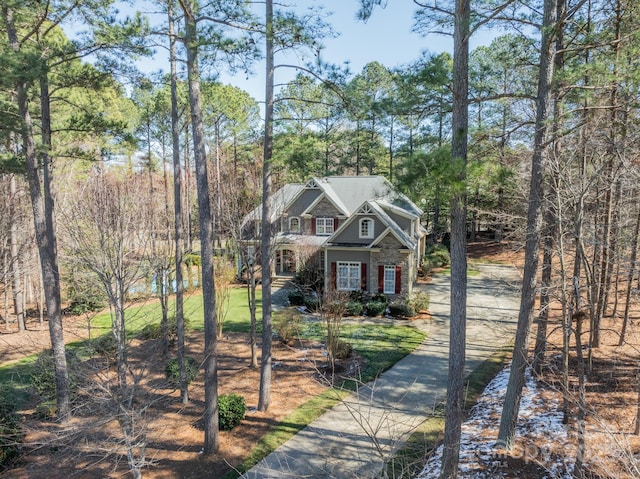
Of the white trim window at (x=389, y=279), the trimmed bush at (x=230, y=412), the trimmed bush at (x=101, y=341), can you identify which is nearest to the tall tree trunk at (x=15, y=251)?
the trimmed bush at (x=101, y=341)

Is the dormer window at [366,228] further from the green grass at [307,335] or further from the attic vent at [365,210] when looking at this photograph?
the green grass at [307,335]

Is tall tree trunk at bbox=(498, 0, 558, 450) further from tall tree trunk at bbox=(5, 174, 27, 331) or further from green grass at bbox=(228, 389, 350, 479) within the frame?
tall tree trunk at bbox=(5, 174, 27, 331)

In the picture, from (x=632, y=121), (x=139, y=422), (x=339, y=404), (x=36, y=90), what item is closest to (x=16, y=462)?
(x=139, y=422)

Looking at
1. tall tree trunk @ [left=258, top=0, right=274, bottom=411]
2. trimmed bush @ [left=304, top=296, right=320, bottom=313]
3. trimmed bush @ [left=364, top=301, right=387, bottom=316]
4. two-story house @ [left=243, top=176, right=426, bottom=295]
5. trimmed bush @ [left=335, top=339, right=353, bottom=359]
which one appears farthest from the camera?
two-story house @ [left=243, top=176, right=426, bottom=295]

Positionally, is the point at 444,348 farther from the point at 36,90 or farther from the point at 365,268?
the point at 36,90

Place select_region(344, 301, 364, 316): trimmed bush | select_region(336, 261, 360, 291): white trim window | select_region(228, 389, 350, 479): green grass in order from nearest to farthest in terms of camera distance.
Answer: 1. select_region(228, 389, 350, 479): green grass
2. select_region(344, 301, 364, 316): trimmed bush
3. select_region(336, 261, 360, 291): white trim window

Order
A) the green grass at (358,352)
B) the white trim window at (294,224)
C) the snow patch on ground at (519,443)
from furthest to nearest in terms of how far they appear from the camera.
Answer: the white trim window at (294,224)
the green grass at (358,352)
the snow patch on ground at (519,443)

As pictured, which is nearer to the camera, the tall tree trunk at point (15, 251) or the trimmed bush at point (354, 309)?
the tall tree trunk at point (15, 251)

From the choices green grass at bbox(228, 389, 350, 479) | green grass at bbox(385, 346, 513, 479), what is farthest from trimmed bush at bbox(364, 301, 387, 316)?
green grass at bbox(228, 389, 350, 479)
